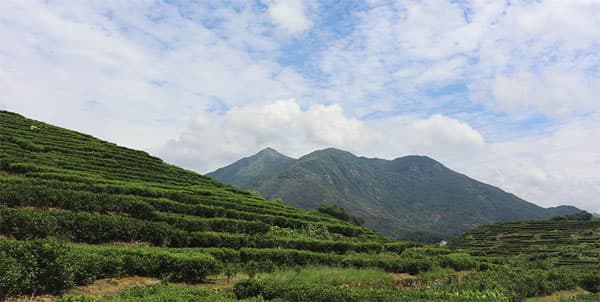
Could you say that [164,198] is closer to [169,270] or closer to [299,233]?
[299,233]

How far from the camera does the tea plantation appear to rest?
10.5m

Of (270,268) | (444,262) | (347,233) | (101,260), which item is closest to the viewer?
(101,260)

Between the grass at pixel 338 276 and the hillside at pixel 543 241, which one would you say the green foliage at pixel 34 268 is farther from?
the hillside at pixel 543 241

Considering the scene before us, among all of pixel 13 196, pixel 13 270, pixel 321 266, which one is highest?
pixel 13 196

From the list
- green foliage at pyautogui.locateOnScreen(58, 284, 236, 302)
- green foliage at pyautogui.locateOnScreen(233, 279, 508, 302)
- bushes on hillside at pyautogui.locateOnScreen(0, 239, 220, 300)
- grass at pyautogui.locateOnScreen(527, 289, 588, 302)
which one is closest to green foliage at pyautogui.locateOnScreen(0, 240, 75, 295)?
bushes on hillside at pyautogui.locateOnScreen(0, 239, 220, 300)

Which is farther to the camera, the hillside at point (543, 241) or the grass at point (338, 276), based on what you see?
the hillside at point (543, 241)

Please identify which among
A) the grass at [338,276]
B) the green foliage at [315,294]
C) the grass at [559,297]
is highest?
the green foliage at [315,294]

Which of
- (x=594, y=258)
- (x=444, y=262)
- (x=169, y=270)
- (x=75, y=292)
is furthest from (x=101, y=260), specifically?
(x=594, y=258)

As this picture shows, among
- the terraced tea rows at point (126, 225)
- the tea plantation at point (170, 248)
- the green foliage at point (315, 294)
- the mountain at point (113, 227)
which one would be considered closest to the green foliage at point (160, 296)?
the tea plantation at point (170, 248)

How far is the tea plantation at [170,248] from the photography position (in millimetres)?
10531

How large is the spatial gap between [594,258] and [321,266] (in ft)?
171

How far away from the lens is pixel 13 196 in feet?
59.5

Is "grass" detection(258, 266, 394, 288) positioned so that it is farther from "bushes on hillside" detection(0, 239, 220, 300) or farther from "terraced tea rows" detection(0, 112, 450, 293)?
"bushes on hillside" detection(0, 239, 220, 300)

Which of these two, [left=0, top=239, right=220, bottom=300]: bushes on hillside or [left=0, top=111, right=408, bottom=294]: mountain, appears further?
[left=0, top=111, right=408, bottom=294]: mountain
